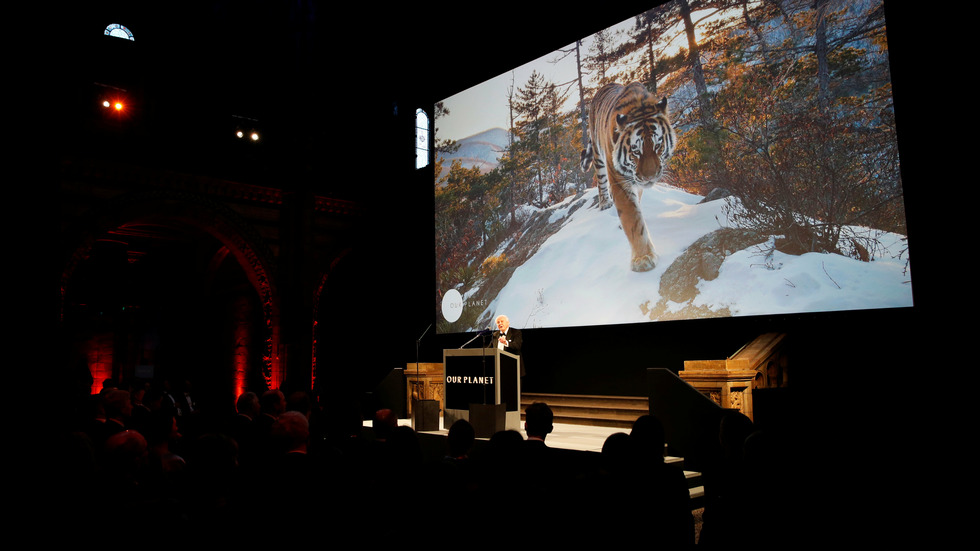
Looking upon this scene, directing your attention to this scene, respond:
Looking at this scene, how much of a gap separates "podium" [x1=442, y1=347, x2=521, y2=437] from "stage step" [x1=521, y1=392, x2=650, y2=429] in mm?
2064

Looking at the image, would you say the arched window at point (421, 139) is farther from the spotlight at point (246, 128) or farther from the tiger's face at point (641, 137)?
the tiger's face at point (641, 137)

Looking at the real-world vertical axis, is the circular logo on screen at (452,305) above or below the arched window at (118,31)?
below

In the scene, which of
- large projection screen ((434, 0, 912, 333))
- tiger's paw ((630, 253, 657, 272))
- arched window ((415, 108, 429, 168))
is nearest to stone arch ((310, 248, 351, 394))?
arched window ((415, 108, 429, 168))

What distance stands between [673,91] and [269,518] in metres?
6.99

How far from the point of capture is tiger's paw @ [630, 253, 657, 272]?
26.6 ft

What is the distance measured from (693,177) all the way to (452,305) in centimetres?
467

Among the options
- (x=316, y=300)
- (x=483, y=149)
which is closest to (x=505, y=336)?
(x=483, y=149)

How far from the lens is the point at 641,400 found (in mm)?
9141

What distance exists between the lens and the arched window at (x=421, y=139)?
14.0 m

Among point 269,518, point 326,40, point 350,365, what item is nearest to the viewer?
point 269,518

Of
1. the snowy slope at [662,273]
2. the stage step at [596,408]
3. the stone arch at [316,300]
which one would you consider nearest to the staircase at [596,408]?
the stage step at [596,408]

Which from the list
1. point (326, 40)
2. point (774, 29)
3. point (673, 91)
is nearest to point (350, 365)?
point (326, 40)

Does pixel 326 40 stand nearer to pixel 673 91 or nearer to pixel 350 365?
pixel 350 365

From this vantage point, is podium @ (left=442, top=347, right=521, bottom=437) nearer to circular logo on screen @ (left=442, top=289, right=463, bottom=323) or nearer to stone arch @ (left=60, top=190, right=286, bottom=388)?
circular logo on screen @ (left=442, top=289, right=463, bottom=323)
